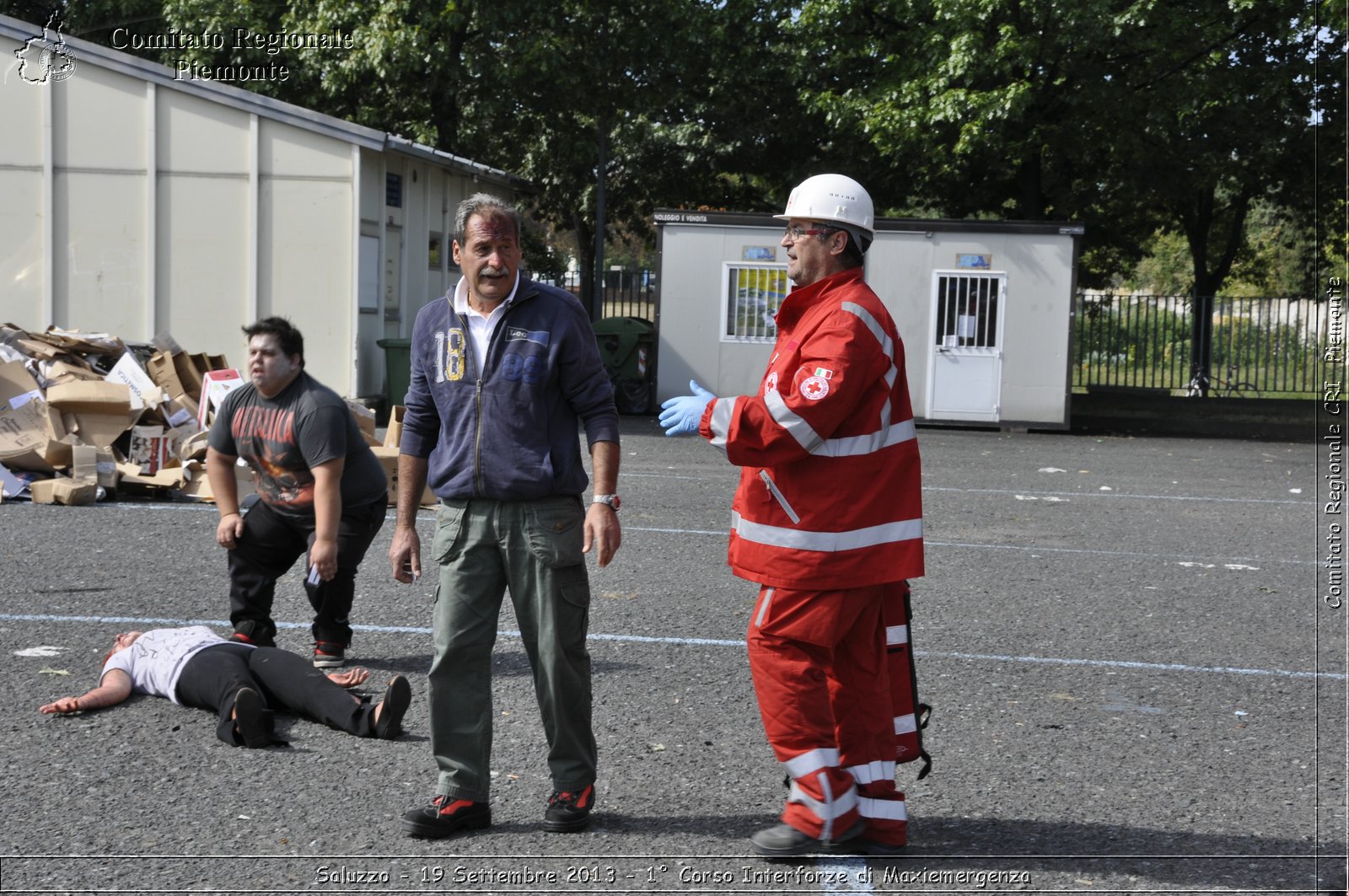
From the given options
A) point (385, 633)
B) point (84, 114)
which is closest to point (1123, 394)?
point (84, 114)

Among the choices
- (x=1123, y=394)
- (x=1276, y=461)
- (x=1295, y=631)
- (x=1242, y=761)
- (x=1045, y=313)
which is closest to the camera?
(x=1242, y=761)

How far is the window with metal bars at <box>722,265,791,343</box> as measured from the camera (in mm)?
20297

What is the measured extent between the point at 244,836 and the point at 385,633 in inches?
104

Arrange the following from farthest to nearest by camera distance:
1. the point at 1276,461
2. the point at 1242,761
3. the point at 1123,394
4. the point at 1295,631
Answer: the point at 1123,394, the point at 1276,461, the point at 1295,631, the point at 1242,761

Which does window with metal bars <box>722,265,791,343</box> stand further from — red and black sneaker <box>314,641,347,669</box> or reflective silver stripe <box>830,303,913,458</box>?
reflective silver stripe <box>830,303,913,458</box>

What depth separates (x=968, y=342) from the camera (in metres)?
20.1

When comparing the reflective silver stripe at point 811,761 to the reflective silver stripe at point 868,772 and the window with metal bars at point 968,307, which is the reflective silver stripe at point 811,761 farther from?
the window with metal bars at point 968,307

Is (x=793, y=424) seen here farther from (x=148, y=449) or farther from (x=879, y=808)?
(x=148, y=449)

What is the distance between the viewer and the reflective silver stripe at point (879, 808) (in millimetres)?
4012

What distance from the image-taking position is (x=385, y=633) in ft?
21.9

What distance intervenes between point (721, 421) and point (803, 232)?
0.62m

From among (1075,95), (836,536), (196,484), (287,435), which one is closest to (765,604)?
(836,536)

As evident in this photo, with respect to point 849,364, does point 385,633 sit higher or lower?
lower

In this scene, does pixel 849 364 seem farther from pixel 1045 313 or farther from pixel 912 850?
pixel 1045 313
